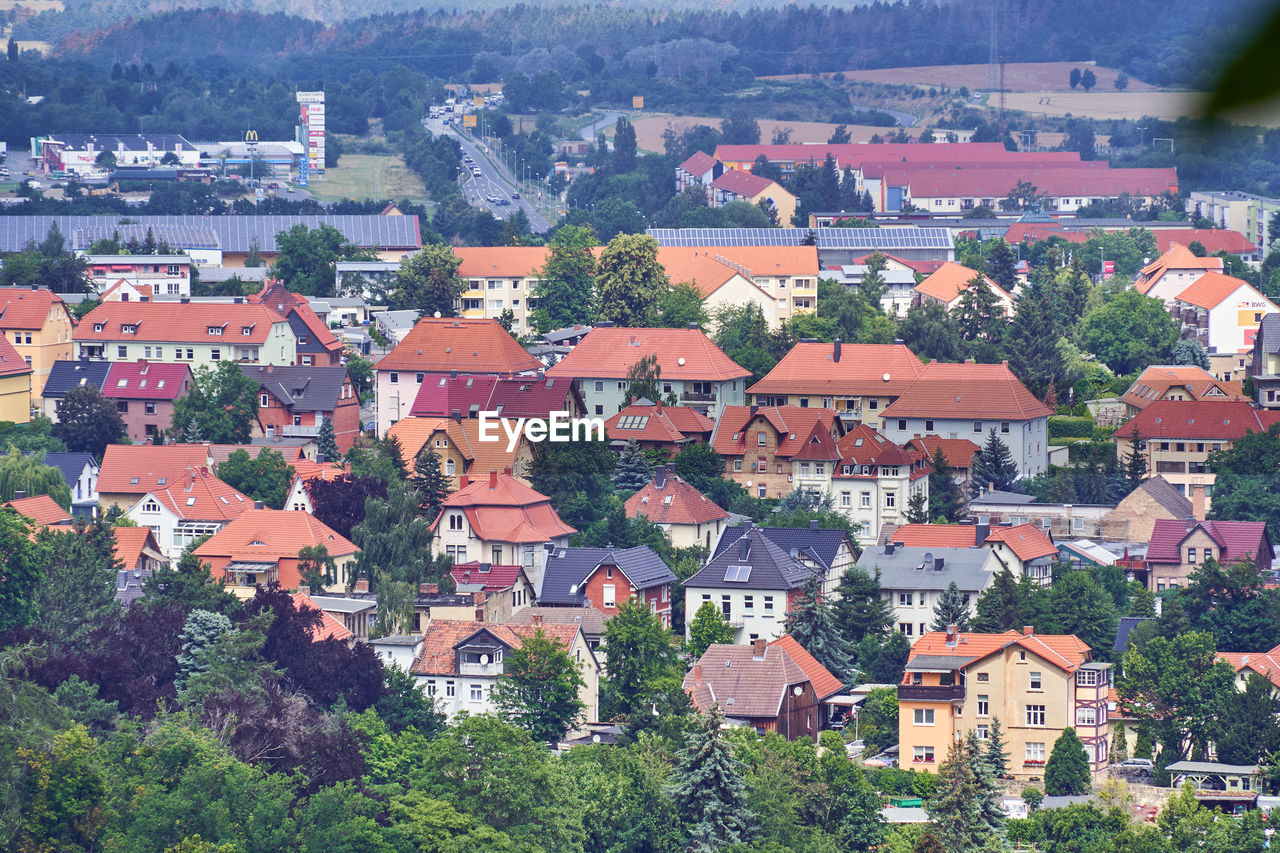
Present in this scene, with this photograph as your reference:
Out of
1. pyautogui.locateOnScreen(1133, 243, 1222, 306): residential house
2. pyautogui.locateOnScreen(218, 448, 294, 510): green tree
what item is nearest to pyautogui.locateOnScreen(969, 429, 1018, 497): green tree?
pyautogui.locateOnScreen(218, 448, 294, 510): green tree

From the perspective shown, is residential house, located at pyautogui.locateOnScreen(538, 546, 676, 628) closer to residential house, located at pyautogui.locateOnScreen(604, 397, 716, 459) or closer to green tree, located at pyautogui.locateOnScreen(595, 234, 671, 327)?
residential house, located at pyautogui.locateOnScreen(604, 397, 716, 459)

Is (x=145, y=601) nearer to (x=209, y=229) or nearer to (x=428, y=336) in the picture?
(x=428, y=336)

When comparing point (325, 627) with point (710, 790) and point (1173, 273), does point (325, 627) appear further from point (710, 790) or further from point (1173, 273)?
point (1173, 273)

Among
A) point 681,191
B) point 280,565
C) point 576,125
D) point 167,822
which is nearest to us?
point 167,822

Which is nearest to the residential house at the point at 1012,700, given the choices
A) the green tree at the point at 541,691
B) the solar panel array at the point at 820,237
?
the green tree at the point at 541,691

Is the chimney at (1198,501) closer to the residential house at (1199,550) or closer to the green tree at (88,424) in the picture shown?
the residential house at (1199,550)

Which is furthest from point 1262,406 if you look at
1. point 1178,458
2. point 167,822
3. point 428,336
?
point 167,822
